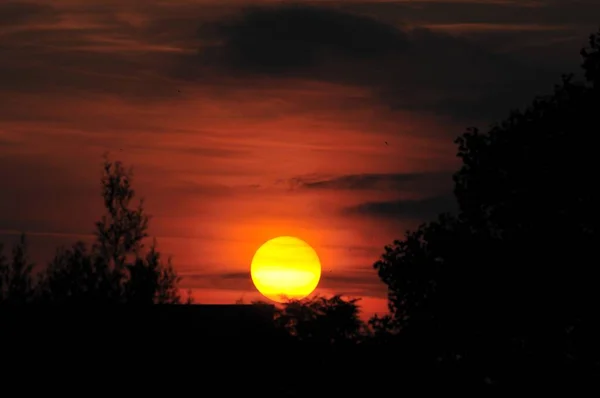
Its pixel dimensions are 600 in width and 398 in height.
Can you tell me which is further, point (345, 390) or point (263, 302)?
point (263, 302)

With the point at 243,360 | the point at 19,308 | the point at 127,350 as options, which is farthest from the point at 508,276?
the point at 19,308

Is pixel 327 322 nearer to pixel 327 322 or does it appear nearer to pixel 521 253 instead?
pixel 327 322

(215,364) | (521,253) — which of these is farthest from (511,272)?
(215,364)

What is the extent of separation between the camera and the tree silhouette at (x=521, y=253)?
127ft

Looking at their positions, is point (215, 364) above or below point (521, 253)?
below

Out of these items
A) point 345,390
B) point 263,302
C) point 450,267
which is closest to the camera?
point 345,390

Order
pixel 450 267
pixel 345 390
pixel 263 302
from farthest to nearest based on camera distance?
pixel 263 302, pixel 450 267, pixel 345 390

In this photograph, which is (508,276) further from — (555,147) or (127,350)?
(127,350)

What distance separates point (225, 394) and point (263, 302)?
6.91 m

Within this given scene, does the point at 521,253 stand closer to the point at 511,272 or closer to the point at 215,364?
the point at 511,272

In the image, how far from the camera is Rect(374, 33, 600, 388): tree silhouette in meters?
38.8

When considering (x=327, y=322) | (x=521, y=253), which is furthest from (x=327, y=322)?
(x=521, y=253)

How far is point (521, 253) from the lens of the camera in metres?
39.3

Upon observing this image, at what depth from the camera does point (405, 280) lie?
4325cm
